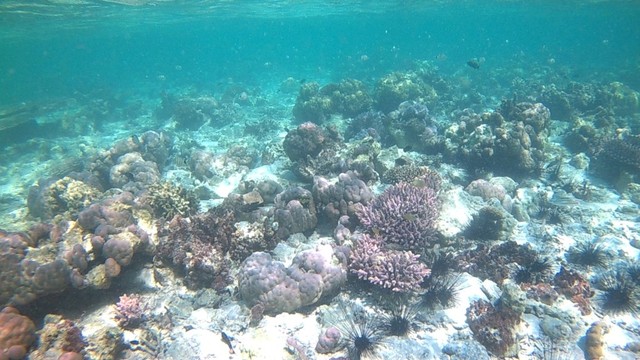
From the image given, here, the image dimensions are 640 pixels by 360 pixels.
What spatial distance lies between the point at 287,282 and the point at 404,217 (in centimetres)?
313

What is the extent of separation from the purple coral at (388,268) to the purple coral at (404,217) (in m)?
0.53

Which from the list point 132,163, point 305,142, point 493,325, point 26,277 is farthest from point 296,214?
point 132,163

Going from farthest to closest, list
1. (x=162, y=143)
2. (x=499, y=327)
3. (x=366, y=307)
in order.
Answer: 1. (x=162, y=143)
2. (x=366, y=307)
3. (x=499, y=327)

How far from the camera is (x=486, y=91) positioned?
95.3ft

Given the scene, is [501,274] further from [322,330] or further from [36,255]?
[36,255]

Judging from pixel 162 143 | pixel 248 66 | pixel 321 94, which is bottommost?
pixel 248 66

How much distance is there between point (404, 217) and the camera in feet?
25.5

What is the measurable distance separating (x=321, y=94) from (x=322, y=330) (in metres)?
17.5

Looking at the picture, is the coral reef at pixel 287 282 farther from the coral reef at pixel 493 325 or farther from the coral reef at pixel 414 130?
the coral reef at pixel 414 130

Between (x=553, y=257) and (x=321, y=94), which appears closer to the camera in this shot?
(x=553, y=257)

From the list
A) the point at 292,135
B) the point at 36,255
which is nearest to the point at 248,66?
the point at 292,135

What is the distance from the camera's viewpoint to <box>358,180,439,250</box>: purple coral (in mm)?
7680

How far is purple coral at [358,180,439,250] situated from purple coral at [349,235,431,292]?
1.75 feet

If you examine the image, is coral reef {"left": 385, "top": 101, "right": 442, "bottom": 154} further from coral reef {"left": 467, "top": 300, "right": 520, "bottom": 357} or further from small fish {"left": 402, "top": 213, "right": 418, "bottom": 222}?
coral reef {"left": 467, "top": 300, "right": 520, "bottom": 357}
